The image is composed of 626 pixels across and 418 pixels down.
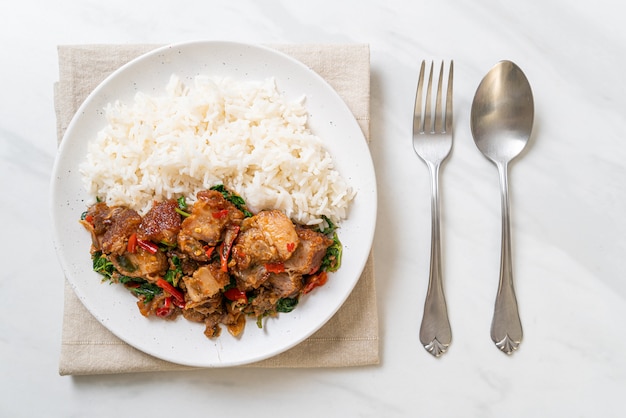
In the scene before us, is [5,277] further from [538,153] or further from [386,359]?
[538,153]

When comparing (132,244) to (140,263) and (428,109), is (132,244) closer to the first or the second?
(140,263)

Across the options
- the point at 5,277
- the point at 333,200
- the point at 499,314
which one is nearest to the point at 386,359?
the point at 499,314

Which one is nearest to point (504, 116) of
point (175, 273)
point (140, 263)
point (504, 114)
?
point (504, 114)

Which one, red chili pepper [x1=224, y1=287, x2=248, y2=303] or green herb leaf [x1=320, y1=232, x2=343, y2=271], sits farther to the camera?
green herb leaf [x1=320, y1=232, x2=343, y2=271]

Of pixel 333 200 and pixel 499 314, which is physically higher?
pixel 333 200

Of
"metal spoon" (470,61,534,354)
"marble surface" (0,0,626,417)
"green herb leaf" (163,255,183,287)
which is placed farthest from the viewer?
"metal spoon" (470,61,534,354)

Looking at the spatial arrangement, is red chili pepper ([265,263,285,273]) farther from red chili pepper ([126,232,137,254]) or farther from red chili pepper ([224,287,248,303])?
red chili pepper ([126,232,137,254])

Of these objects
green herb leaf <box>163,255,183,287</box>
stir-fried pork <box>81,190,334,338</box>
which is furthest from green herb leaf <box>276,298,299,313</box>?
green herb leaf <box>163,255,183,287</box>
